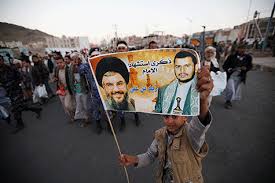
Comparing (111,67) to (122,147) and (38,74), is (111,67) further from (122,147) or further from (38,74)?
(38,74)

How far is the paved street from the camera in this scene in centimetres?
239

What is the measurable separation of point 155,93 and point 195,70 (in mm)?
356

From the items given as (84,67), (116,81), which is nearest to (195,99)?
(116,81)

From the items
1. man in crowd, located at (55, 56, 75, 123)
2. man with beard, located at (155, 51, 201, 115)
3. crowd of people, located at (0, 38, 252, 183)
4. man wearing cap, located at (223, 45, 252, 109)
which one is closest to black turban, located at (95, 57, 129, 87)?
man with beard, located at (155, 51, 201, 115)

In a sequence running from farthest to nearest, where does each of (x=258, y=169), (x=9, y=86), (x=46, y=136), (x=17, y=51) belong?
1. (x=17, y=51)
2. (x=9, y=86)
3. (x=46, y=136)
4. (x=258, y=169)

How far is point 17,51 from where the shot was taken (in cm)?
1455

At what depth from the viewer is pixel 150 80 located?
1.19 metres

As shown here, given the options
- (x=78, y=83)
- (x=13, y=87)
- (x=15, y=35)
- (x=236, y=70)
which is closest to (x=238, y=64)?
(x=236, y=70)

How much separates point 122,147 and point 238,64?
13.2 ft

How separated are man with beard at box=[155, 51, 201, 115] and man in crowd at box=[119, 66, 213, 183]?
0.19 feet

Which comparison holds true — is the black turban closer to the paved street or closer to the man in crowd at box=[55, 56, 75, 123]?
the paved street

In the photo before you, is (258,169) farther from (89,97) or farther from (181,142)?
(89,97)

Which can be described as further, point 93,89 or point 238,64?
point 238,64

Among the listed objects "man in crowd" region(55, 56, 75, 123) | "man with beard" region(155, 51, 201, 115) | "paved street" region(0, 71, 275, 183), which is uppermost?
"man with beard" region(155, 51, 201, 115)
